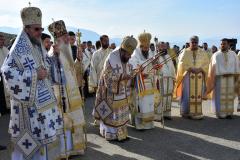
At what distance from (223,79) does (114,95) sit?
3558 millimetres

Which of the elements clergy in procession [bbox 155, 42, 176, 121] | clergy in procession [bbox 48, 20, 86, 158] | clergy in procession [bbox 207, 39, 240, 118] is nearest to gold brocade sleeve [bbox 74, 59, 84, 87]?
clergy in procession [bbox 48, 20, 86, 158]

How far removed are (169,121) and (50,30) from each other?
4433mm

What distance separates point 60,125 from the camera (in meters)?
4.59

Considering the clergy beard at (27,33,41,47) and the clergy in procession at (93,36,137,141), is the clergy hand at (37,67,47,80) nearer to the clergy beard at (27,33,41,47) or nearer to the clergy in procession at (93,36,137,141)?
the clergy beard at (27,33,41,47)

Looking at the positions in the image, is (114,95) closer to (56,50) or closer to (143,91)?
(143,91)

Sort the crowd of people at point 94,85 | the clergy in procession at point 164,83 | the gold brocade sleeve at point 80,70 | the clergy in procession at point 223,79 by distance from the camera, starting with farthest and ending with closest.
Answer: the clergy in procession at point 223,79
the clergy in procession at point 164,83
the gold brocade sleeve at point 80,70
the crowd of people at point 94,85

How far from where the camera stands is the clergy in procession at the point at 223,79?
9.30m

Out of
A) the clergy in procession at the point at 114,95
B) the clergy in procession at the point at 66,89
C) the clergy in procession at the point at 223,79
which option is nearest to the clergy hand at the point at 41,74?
the clergy in procession at the point at 66,89

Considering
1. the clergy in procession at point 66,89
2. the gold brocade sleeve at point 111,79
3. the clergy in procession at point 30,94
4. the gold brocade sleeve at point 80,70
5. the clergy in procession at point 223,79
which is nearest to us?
the clergy in procession at point 30,94

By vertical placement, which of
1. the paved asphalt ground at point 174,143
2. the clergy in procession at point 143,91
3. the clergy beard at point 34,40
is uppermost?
the clergy beard at point 34,40

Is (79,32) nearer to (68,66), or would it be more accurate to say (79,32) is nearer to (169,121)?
(68,66)

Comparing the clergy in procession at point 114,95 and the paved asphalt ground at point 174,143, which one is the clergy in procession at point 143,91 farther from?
the clergy in procession at point 114,95

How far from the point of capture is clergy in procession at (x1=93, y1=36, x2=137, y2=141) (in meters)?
7.16

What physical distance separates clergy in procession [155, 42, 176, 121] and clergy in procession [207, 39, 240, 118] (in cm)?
103
